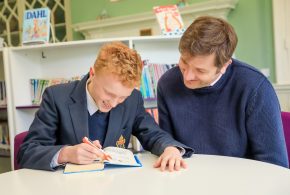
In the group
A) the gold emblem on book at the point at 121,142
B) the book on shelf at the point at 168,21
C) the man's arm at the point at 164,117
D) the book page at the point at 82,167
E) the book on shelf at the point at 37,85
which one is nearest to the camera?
the book page at the point at 82,167

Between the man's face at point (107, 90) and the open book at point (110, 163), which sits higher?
the man's face at point (107, 90)

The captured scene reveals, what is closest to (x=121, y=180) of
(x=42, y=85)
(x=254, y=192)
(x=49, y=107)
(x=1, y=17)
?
(x=254, y=192)

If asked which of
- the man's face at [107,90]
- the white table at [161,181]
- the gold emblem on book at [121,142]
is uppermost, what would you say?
the man's face at [107,90]

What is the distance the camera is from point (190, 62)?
1.17m

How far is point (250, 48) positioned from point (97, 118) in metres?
2.23

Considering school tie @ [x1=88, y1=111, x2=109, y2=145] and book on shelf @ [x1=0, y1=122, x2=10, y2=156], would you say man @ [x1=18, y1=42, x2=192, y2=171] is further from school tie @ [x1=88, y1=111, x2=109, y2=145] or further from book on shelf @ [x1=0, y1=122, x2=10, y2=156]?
book on shelf @ [x1=0, y1=122, x2=10, y2=156]

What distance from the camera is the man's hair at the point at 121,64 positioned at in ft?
3.59

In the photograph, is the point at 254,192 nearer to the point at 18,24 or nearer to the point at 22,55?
the point at 22,55

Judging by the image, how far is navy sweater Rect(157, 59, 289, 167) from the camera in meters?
1.22

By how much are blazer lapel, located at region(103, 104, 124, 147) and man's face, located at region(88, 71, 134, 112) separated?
0.23 ft

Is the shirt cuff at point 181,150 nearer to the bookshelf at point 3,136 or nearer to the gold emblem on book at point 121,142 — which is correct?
the gold emblem on book at point 121,142

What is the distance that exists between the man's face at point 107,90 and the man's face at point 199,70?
207mm

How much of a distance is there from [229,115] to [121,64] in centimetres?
47

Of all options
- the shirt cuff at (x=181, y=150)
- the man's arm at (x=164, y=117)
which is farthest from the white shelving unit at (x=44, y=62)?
the shirt cuff at (x=181, y=150)
